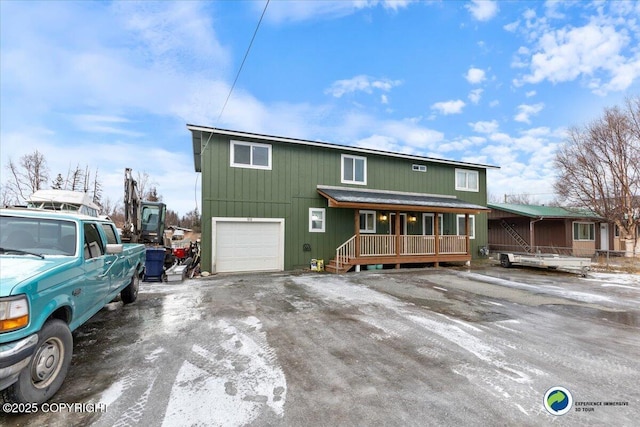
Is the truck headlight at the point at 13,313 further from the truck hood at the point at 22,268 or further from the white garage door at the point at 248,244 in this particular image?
the white garage door at the point at 248,244

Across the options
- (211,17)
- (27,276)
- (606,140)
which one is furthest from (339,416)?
(606,140)

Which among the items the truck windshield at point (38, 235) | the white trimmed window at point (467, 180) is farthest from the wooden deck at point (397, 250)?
the truck windshield at point (38, 235)

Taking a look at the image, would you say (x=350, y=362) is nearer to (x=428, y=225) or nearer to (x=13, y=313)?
(x=13, y=313)

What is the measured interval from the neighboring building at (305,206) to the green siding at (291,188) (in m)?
0.04

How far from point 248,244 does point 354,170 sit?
5949 millimetres

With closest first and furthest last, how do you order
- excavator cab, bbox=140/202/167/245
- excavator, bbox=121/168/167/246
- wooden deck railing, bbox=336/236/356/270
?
wooden deck railing, bbox=336/236/356/270 → excavator, bbox=121/168/167/246 → excavator cab, bbox=140/202/167/245

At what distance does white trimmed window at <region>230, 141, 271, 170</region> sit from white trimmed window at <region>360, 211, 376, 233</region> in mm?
4845

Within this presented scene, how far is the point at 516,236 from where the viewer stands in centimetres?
1941

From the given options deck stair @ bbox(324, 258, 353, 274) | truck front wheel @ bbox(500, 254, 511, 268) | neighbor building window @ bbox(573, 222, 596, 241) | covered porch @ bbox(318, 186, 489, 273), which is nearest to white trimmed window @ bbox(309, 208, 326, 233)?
covered porch @ bbox(318, 186, 489, 273)

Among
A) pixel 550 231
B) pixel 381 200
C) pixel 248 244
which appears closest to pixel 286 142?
pixel 248 244

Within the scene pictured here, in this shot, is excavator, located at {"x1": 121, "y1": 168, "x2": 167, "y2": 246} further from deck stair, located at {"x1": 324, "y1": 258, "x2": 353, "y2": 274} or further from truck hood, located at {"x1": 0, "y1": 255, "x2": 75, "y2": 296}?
truck hood, located at {"x1": 0, "y1": 255, "x2": 75, "y2": 296}

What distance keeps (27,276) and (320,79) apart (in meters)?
16.6

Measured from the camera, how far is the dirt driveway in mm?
2426
